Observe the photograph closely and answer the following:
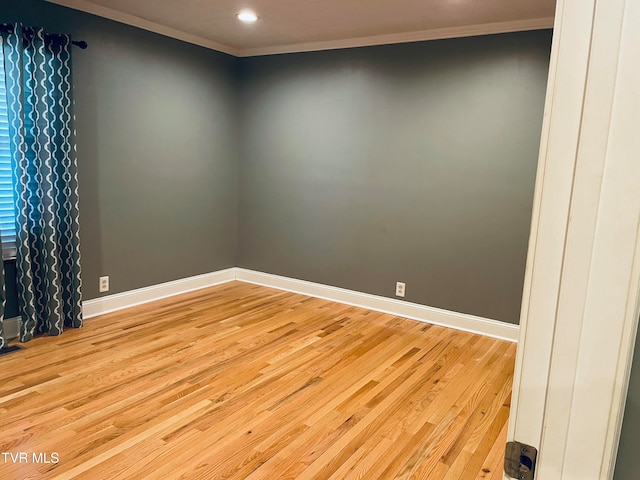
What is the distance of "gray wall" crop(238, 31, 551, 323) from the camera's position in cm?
361

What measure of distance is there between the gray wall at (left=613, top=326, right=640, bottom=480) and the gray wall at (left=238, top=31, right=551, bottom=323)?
3247 millimetres

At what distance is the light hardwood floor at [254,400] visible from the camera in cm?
212

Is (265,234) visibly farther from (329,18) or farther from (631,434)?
(631,434)

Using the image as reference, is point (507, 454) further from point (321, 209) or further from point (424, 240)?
point (321, 209)

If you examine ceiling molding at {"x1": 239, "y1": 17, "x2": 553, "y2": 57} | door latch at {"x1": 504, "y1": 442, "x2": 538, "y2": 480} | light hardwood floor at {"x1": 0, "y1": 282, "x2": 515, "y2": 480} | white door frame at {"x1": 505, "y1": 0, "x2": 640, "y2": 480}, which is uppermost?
ceiling molding at {"x1": 239, "y1": 17, "x2": 553, "y2": 57}

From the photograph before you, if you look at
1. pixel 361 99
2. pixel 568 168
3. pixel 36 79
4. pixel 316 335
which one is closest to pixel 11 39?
pixel 36 79

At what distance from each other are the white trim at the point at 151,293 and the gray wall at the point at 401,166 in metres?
0.46

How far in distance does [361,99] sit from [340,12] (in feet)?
3.06

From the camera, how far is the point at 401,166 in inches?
160

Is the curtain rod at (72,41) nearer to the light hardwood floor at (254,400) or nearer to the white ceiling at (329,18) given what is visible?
the white ceiling at (329,18)

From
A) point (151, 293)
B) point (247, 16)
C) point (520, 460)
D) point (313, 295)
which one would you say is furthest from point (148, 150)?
point (520, 460)

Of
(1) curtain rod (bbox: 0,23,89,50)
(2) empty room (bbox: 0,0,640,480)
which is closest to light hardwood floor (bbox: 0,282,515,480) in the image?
(2) empty room (bbox: 0,0,640,480)

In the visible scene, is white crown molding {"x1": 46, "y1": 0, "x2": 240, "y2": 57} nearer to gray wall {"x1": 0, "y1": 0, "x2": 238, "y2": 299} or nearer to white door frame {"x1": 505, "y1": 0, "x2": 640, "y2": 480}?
gray wall {"x1": 0, "y1": 0, "x2": 238, "y2": 299}

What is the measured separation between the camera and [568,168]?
55cm
